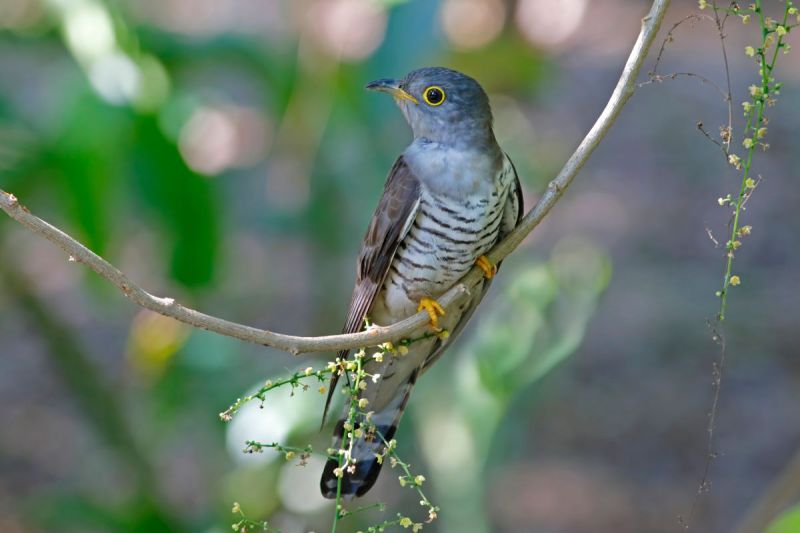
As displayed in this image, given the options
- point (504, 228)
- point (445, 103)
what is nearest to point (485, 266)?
point (504, 228)

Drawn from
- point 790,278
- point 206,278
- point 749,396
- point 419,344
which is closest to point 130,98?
point 206,278

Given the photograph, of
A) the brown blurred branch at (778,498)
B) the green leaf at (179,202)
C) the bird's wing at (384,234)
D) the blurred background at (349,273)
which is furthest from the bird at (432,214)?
the brown blurred branch at (778,498)

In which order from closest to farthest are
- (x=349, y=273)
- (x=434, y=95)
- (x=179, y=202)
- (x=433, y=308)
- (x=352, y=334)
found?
(x=352, y=334)
(x=433, y=308)
(x=434, y=95)
(x=179, y=202)
(x=349, y=273)

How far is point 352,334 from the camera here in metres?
2.21

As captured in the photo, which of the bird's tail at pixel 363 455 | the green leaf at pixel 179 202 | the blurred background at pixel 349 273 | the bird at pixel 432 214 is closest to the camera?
the bird's tail at pixel 363 455

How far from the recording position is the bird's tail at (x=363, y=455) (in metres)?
2.92

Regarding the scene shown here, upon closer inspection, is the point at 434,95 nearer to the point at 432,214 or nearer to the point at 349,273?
the point at 432,214

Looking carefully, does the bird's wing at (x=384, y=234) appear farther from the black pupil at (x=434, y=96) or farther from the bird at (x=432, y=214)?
the black pupil at (x=434, y=96)

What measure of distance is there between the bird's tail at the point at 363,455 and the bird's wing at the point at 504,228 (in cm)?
11

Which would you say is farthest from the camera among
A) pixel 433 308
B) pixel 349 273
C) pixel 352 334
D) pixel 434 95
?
pixel 349 273

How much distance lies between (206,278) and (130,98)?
66 centimetres

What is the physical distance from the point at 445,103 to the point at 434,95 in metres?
0.04

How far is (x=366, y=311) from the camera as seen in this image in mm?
3201

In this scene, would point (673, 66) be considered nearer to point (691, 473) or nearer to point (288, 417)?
point (691, 473)
